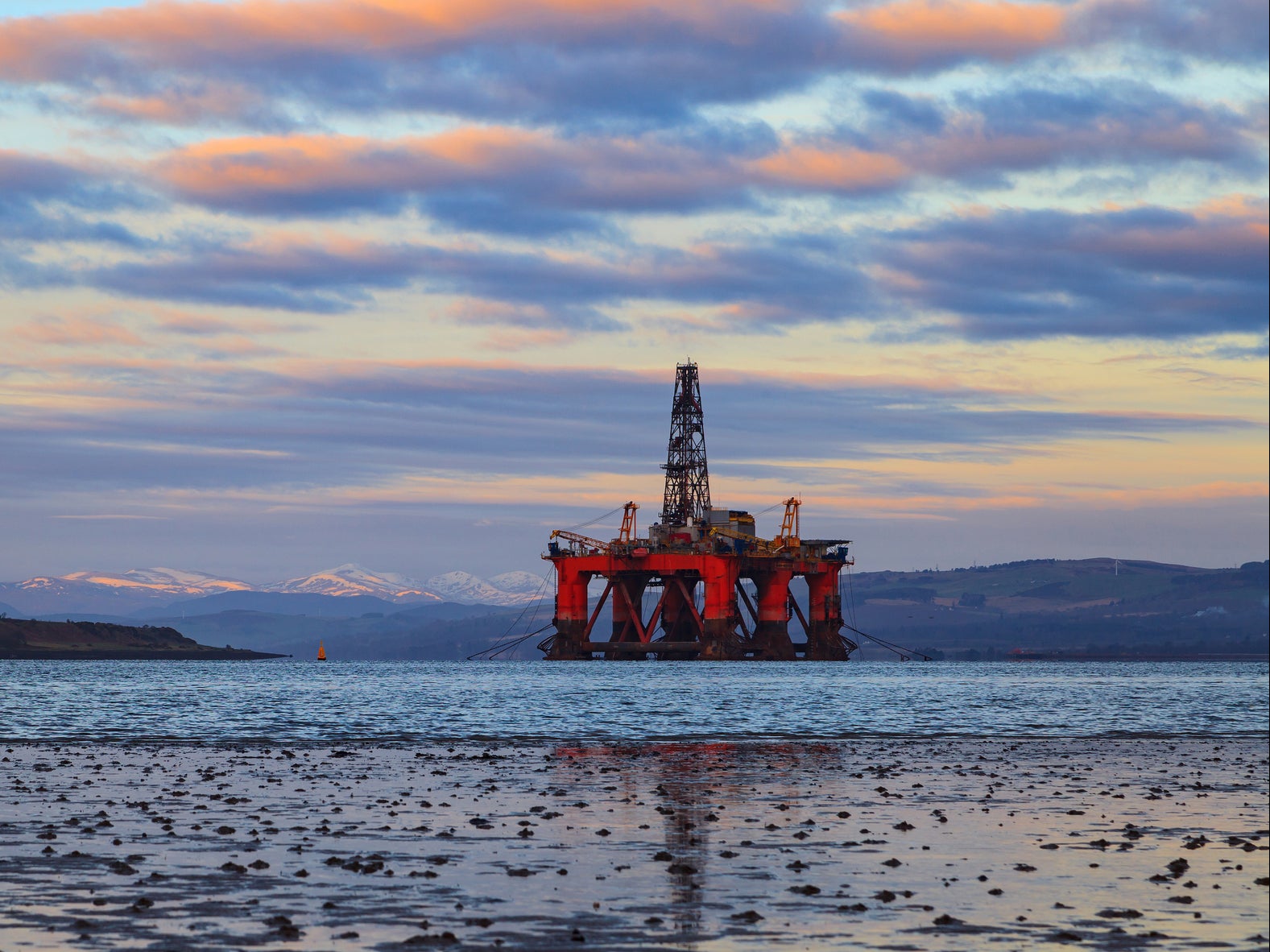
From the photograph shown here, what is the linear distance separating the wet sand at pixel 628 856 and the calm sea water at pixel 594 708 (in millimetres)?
20140

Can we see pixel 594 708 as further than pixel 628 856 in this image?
Yes

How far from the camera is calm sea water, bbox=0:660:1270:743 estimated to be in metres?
68.5

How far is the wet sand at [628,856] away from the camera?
68.5ft

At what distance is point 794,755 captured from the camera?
177ft

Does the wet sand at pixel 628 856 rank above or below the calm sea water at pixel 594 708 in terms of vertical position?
above

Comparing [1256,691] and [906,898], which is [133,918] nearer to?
[906,898]

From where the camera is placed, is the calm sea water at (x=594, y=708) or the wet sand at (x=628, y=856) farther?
the calm sea water at (x=594, y=708)

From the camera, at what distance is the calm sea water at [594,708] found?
68500 millimetres

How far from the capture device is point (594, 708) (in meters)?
90.6

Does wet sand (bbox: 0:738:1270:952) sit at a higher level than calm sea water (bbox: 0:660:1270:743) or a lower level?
higher

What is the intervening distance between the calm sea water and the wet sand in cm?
2014

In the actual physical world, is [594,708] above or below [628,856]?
below

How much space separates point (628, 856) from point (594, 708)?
63.2 meters

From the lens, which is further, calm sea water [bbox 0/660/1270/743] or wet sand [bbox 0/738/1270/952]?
calm sea water [bbox 0/660/1270/743]
